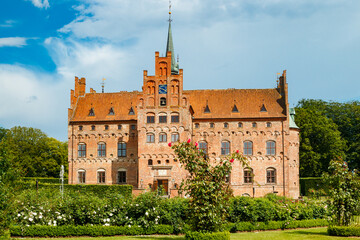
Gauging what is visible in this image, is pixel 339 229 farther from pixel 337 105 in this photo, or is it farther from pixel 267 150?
pixel 337 105

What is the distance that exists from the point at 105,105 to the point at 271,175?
2113cm

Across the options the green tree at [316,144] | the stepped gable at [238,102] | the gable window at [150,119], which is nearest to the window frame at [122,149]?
the gable window at [150,119]

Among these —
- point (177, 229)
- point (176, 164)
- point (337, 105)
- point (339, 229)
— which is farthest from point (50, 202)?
point (337, 105)

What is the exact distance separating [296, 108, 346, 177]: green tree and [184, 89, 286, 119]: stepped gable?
905cm

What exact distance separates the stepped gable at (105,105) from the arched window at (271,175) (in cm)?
1626

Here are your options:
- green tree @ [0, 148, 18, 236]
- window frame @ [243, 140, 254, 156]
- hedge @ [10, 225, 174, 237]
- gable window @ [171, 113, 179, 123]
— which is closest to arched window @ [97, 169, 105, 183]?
gable window @ [171, 113, 179, 123]

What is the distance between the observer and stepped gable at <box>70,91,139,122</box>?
154 ft

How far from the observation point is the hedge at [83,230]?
1869 centimetres

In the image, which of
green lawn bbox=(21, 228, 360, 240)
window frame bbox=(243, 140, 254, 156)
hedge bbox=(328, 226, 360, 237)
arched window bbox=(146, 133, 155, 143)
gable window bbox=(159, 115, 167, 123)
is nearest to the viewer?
green lawn bbox=(21, 228, 360, 240)

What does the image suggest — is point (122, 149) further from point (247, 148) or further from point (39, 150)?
point (39, 150)

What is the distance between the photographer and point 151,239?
58.5 ft

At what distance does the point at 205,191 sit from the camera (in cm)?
1584

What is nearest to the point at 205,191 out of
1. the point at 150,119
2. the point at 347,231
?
the point at 347,231

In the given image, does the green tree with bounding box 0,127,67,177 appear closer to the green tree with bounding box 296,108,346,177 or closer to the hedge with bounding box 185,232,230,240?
the green tree with bounding box 296,108,346,177
